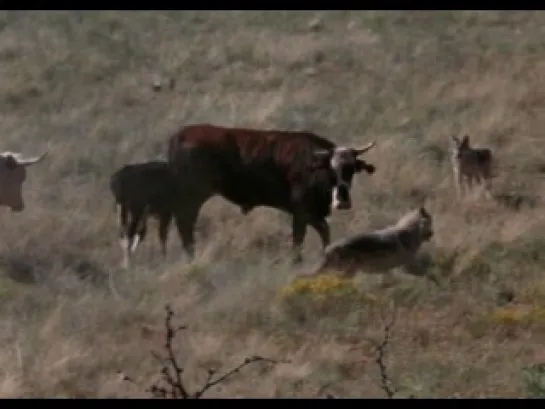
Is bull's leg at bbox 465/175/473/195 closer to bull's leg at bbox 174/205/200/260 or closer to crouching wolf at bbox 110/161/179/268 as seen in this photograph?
bull's leg at bbox 174/205/200/260

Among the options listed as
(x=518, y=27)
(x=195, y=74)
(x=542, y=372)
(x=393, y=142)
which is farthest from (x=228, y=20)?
(x=542, y=372)

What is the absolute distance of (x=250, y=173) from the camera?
1013 cm

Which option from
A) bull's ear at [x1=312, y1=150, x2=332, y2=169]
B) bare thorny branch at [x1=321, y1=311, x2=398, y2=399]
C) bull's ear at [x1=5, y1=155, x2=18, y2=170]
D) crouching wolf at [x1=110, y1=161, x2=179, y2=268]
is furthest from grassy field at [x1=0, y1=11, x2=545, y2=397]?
bull's ear at [x1=312, y1=150, x2=332, y2=169]

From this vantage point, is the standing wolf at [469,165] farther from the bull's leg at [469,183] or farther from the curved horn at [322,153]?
the curved horn at [322,153]

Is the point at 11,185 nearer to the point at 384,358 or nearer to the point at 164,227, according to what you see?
the point at 164,227

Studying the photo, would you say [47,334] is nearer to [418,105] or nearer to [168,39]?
[418,105]

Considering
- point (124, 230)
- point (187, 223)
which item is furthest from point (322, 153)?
point (124, 230)

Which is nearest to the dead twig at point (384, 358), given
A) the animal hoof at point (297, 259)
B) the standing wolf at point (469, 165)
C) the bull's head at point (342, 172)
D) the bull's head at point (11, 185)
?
the animal hoof at point (297, 259)

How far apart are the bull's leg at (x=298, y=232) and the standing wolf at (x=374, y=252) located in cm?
48

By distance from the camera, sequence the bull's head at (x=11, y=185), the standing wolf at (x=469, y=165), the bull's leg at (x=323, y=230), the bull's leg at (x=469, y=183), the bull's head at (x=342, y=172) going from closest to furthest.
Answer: the bull's head at (x=342, y=172)
the bull's leg at (x=323, y=230)
the bull's head at (x=11, y=185)
the bull's leg at (x=469, y=183)
the standing wolf at (x=469, y=165)

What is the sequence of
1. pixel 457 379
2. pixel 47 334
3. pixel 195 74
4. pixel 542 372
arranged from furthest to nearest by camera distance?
pixel 195 74, pixel 47 334, pixel 457 379, pixel 542 372

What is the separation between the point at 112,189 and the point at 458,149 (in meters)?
3.62

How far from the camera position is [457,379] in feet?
24.5

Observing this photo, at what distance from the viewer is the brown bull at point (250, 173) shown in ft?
32.8
